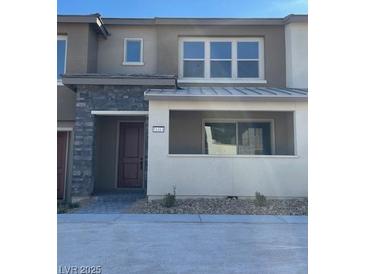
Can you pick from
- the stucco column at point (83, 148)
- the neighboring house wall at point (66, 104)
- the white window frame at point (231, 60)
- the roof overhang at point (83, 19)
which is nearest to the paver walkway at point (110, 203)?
the stucco column at point (83, 148)

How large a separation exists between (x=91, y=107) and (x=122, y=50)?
352cm

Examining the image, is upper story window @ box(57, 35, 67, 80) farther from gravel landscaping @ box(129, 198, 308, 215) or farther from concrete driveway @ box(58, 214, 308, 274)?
concrete driveway @ box(58, 214, 308, 274)

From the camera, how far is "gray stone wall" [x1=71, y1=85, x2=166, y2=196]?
37.3ft

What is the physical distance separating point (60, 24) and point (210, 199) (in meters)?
8.34

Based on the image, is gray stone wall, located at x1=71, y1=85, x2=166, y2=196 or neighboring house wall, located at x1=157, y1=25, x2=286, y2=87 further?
neighboring house wall, located at x1=157, y1=25, x2=286, y2=87

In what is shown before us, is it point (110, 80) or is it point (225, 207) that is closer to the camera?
point (225, 207)

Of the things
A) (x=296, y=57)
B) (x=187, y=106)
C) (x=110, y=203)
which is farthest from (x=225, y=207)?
(x=296, y=57)

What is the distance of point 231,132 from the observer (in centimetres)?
1269

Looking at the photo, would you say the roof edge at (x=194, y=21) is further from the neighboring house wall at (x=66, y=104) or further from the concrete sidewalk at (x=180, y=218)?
the concrete sidewalk at (x=180, y=218)

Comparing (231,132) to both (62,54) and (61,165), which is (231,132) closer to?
(61,165)

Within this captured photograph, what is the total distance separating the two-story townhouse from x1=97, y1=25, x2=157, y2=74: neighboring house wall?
40mm

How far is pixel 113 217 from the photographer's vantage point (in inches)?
326

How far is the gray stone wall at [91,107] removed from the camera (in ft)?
37.3

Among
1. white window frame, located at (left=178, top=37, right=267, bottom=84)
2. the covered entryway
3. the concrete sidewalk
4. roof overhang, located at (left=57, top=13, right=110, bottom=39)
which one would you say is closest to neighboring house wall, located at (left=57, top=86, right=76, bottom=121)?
the covered entryway
